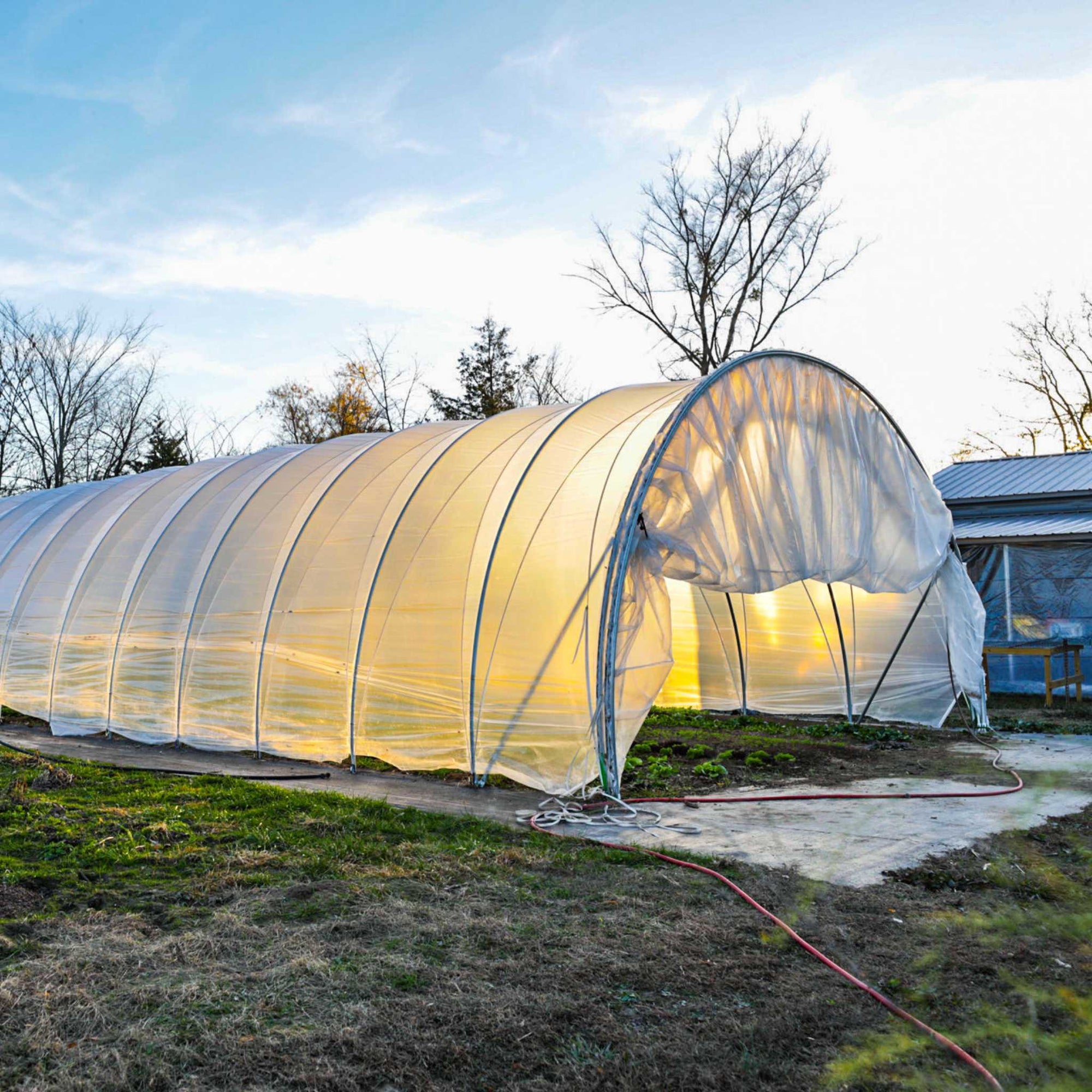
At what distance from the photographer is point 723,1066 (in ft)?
11.5

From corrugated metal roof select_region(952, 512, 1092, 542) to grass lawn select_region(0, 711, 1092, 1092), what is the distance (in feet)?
32.7

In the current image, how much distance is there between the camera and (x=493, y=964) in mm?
4398

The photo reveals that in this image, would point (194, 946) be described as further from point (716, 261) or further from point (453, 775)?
point (716, 261)

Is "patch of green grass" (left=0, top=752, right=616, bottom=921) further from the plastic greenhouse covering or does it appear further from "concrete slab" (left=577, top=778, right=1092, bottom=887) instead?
the plastic greenhouse covering

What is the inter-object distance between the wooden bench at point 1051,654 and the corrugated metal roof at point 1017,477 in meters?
3.50

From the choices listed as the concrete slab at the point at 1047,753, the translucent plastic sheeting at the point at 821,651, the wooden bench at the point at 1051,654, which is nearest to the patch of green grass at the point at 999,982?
the concrete slab at the point at 1047,753

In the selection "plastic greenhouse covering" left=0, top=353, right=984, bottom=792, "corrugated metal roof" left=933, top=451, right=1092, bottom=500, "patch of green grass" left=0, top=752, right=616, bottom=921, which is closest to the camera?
"patch of green grass" left=0, top=752, right=616, bottom=921

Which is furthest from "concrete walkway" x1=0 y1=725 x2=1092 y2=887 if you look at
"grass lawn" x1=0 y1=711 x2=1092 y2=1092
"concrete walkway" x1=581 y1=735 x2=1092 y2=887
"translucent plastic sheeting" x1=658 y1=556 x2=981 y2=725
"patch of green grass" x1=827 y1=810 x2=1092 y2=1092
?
"translucent plastic sheeting" x1=658 y1=556 x2=981 y2=725

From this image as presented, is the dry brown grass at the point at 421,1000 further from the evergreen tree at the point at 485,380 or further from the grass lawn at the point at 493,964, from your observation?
the evergreen tree at the point at 485,380

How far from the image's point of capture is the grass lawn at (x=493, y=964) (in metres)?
3.50

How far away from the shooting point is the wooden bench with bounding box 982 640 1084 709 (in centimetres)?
1439

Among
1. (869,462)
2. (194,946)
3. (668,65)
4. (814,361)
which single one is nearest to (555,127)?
(668,65)

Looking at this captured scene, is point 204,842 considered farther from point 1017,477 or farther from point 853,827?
point 1017,477

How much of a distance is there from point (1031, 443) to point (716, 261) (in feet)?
44.0
